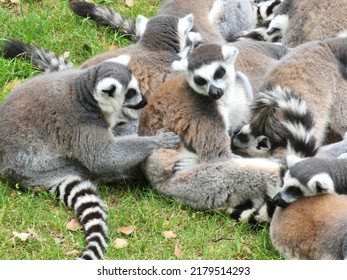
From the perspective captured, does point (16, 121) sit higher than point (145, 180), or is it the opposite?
point (16, 121)

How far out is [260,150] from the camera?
718cm

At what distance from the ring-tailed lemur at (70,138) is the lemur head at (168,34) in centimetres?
111

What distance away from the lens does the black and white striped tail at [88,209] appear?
19.9 feet

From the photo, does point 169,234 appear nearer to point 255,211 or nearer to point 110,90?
point 255,211

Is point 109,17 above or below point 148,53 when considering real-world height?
below

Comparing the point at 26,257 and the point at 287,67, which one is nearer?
the point at 26,257

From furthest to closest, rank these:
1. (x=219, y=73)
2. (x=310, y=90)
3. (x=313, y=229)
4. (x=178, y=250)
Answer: (x=310, y=90), (x=219, y=73), (x=178, y=250), (x=313, y=229)

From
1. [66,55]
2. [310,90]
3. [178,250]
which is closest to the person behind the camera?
[178,250]

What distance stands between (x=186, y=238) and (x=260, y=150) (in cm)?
129

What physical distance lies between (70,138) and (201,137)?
3.69ft

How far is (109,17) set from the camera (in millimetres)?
9141

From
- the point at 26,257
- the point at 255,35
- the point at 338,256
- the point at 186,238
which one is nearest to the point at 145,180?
the point at 186,238

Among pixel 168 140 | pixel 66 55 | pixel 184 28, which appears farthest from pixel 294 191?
pixel 66 55

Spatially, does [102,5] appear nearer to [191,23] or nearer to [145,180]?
[191,23]
